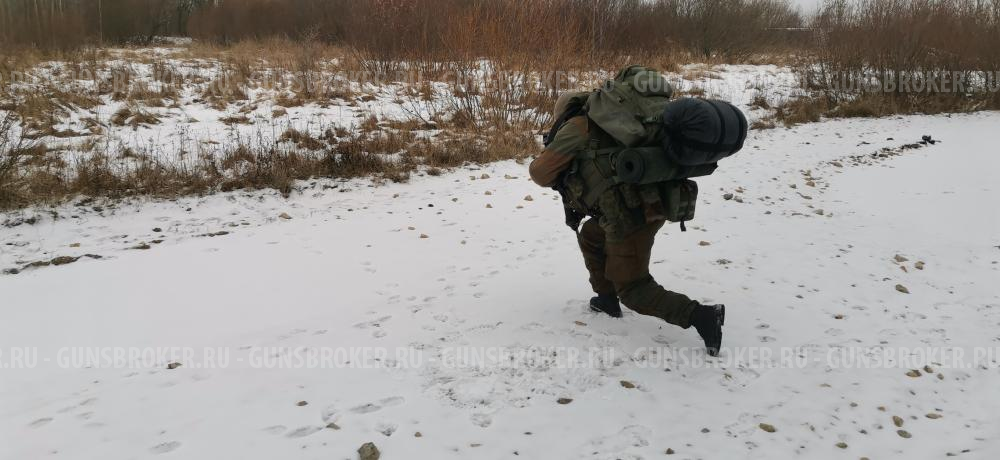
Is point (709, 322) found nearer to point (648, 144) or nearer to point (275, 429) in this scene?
point (648, 144)

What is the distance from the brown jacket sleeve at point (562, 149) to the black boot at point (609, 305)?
3.01ft

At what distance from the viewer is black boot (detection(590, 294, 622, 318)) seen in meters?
3.40

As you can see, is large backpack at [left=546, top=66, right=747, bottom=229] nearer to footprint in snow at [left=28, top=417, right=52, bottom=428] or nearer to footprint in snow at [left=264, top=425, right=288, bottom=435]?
footprint in snow at [left=264, top=425, right=288, bottom=435]

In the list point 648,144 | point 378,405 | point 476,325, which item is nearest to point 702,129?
point 648,144

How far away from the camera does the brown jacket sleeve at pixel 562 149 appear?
2.77m

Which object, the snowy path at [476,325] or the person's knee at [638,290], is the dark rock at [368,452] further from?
the person's knee at [638,290]

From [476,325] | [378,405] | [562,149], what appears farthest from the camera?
[476,325]

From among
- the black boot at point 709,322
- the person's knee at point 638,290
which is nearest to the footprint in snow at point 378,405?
the person's knee at point 638,290

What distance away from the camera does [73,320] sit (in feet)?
11.3

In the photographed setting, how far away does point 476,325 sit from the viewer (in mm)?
3385

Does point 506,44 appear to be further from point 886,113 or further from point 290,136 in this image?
point 886,113

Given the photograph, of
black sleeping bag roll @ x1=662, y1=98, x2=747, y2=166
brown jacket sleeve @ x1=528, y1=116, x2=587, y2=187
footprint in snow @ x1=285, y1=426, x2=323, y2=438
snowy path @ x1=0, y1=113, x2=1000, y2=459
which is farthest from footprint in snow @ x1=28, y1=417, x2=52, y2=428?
black sleeping bag roll @ x1=662, y1=98, x2=747, y2=166

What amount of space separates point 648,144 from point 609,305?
45.6 inches

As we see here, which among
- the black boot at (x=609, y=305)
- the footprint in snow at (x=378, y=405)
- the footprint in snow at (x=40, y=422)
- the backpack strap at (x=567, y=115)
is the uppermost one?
the backpack strap at (x=567, y=115)
